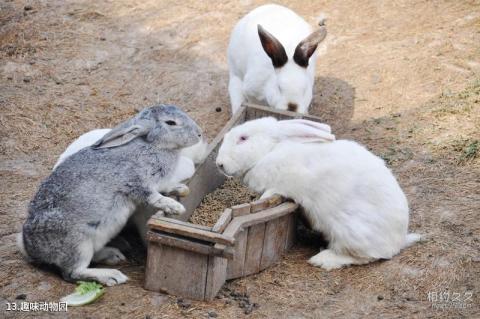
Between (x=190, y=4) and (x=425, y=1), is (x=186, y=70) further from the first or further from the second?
(x=425, y=1)

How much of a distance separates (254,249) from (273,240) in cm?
19

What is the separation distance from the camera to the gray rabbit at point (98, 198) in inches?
165

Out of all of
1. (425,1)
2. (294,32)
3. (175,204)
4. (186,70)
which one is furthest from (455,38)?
(175,204)

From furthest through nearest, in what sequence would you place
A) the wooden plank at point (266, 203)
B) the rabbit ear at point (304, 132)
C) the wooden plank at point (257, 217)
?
1. the rabbit ear at point (304, 132)
2. the wooden plank at point (266, 203)
3. the wooden plank at point (257, 217)

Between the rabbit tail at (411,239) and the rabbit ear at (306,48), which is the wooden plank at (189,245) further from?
the rabbit ear at (306,48)

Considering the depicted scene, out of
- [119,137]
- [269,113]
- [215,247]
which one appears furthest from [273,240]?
[269,113]

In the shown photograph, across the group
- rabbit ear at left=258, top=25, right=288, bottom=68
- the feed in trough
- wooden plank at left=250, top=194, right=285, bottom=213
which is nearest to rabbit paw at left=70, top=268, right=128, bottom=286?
the feed in trough

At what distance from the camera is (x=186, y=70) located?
25.9ft

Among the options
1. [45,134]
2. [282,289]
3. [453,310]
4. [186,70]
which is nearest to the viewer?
[453,310]

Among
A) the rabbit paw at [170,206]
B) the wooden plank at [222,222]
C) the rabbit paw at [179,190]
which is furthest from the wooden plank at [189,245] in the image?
the rabbit paw at [179,190]

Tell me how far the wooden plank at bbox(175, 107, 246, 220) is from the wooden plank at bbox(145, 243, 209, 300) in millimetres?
391

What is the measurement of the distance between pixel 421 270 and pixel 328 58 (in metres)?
4.11

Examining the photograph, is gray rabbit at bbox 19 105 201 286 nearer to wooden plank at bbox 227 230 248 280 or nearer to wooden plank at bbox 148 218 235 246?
wooden plank at bbox 148 218 235 246

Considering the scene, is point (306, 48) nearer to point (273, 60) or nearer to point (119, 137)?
point (273, 60)
